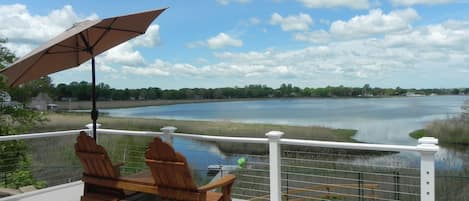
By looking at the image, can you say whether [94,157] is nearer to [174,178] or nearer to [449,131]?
[174,178]

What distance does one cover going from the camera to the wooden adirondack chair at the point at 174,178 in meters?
3.10

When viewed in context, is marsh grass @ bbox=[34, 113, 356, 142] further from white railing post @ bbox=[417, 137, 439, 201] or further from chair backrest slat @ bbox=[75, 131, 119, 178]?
white railing post @ bbox=[417, 137, 439, 201]

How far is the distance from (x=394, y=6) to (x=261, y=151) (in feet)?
43.3

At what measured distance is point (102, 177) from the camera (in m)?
3.73

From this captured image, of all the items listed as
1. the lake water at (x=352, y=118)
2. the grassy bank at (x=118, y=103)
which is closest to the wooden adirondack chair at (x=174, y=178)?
the lake water at (x=352, y=118)

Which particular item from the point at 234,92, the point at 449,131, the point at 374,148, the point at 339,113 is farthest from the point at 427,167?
the point at 234,92

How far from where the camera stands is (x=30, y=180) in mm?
9281

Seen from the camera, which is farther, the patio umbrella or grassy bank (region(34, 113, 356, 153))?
grassy bank (region(34, 113, 356, 153))

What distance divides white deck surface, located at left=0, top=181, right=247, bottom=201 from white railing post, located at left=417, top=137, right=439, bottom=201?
3646 mm

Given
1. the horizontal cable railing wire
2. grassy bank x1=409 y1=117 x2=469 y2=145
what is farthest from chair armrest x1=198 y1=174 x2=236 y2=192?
grassy bank x1=409 y1=117 x2=469 y2=145

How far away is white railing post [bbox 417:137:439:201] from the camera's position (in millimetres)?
3135

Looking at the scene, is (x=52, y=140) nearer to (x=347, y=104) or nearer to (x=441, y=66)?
(x=441, y=66)

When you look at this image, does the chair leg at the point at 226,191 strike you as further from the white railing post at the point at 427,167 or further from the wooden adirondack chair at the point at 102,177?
the white railing post at the point at 427,167

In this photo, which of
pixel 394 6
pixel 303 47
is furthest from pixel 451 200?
pixel 303 47
